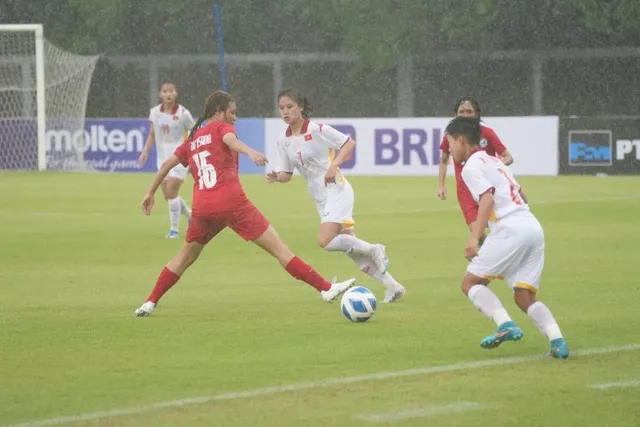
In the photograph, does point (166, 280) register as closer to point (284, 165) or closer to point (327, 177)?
point (327, 177)

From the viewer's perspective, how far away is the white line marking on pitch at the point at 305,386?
7867mm

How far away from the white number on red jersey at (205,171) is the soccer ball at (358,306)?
142 cm

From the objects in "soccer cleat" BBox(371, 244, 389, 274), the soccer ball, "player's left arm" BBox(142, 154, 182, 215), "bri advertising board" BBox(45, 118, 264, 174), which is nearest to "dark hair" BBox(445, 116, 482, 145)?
the soccer ball

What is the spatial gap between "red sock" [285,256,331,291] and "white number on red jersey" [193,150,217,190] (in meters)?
0.88

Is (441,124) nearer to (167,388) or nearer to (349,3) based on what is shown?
(349,3)

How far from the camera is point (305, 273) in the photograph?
1187 centimetres

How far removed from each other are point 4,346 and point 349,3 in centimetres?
3734

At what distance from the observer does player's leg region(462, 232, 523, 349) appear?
948 cm

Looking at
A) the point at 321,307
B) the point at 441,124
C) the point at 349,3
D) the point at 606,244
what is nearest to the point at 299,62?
the point at 349,3

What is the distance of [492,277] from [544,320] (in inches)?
17.1

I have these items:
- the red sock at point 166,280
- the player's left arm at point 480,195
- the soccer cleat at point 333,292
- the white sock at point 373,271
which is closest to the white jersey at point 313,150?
the white sock at point 373,271

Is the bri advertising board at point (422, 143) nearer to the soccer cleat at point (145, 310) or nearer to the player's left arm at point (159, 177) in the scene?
the player's left arm at point (159, 177)

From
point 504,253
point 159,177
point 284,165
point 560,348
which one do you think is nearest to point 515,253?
point 504,253

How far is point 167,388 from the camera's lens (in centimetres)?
872
